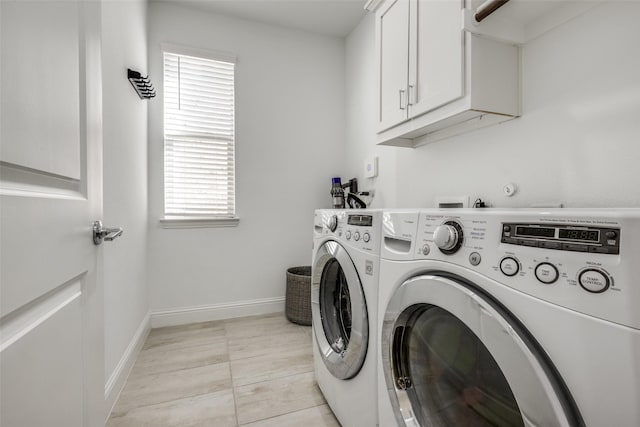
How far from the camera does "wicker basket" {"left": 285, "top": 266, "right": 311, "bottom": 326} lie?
2379 mm

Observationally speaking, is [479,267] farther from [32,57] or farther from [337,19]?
[337,19]

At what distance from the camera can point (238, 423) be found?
4.34 ft

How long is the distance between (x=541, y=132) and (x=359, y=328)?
3.55ft

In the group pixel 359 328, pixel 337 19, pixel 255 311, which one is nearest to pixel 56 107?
pixel 359 328

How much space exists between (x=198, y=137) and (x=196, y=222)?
2.31 feet

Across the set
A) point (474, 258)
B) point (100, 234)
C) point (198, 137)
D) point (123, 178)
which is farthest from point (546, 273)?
point (198, 137)

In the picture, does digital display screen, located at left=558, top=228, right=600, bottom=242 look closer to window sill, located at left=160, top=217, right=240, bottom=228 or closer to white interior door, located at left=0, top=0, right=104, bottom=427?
white interior door, located at left=0, top=0, right=104, bottom=427

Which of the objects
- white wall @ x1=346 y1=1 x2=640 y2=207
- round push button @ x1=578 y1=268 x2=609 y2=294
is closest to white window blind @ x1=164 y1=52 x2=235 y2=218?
white wall @ x1=346 y1=1 x2=640 y2=207

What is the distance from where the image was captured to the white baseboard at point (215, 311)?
236 centimetres

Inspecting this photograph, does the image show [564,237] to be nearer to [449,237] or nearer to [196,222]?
[449,237]

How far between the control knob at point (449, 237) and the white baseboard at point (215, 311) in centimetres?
219

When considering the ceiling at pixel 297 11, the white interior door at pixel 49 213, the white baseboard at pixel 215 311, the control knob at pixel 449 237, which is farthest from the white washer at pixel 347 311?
the ceiling at pixel 297 11

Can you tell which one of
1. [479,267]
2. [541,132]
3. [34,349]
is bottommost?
[34,349]

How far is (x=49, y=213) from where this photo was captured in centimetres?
54
